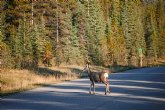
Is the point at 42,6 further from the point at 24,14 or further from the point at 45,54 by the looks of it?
the point at 45,54

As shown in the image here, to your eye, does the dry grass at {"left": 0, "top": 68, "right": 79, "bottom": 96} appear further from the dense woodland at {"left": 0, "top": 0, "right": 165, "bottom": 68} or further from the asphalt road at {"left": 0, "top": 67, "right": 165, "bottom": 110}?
the asphalt road at {"left": 0, "top": 67, "right": 165, "bottom": 110}

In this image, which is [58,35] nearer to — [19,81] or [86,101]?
[19,81]

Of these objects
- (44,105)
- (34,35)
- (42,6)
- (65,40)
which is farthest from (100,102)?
(42,6)

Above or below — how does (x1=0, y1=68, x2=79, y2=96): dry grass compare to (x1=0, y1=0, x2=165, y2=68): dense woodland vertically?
below

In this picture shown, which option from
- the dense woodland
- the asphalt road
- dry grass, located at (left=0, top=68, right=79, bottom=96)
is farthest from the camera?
the dense woodland

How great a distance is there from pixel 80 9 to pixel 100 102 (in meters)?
43.4

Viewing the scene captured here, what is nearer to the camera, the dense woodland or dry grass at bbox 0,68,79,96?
dry grass at bbox 0,68,79,96

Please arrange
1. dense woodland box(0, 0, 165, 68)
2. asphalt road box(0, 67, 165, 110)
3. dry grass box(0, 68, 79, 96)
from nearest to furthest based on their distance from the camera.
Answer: asphalt road box(0, 67, 165, 110) → dry grass box(0, 68, 79, 96) → dense woodland box(0, 0, 165, 68)

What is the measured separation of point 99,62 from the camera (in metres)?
53.4

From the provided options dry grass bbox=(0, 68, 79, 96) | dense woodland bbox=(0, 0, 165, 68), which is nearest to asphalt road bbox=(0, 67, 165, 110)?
dry grass bbox=(0, 68, 79, 96)

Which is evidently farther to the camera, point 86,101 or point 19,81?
point 19,81

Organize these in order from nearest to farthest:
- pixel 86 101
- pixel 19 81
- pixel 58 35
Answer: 1. pixel 86 101
2. pixel 19 81
3. pixel 58 35

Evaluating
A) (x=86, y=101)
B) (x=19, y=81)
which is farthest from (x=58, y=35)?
(x=86, y=101)

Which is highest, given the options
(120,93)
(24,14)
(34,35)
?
(24,14)
